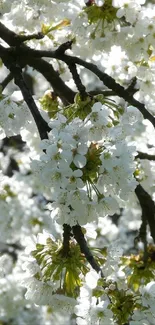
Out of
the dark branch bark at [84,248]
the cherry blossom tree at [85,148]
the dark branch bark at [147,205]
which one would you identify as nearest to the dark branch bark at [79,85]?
the cherry blossom tree at [85,148]

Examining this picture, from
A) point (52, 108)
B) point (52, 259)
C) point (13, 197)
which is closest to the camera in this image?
point (52, 259)

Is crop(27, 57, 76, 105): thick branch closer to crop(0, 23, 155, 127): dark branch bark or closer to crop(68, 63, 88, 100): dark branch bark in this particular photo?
crop(0, 23, 155, 127): dark branch bark

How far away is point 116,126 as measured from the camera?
2600mm

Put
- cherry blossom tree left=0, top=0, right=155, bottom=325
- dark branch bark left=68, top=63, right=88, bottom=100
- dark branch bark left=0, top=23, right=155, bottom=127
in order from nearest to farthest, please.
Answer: cherry blossom tree left=0, top=0, right=155, bottom=325 < dark branch bark left=68, top=63, right=88, bottom=100 < dark branch bark left=0, top=23, right=155, bottom=127

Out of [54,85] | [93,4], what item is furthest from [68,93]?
[93,4]

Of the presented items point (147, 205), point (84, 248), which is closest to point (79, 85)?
point (84, 248)

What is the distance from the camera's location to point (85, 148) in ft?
7.95

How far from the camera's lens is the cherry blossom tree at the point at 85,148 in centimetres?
247

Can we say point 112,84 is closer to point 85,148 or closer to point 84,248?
point 85,148

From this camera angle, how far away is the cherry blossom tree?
247cm

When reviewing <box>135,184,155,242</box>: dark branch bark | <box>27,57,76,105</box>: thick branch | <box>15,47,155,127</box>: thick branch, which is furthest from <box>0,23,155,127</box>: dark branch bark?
<box>135,184,155,242</box>: dark branch bark

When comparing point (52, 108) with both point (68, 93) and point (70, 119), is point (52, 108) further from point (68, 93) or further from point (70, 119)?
point (70, 119)

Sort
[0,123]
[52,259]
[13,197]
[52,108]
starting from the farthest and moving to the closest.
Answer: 1. [13,197]
2. [52,108]
3. [0,123]
4. [52,259]

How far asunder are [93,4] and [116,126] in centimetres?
126
